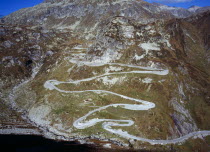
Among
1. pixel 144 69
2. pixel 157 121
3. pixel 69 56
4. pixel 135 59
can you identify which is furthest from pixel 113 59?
pixel 157 121

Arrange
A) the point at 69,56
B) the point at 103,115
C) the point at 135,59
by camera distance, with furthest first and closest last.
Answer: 1. the point at 69,56
2. the point at 135,59
3. the point at 103,115

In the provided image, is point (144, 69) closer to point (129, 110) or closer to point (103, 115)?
point (129, 110)

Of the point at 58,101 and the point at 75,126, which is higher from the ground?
the point at 58,101

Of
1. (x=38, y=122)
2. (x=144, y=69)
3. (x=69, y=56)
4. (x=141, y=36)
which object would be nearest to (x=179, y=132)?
(x=144, y=69)

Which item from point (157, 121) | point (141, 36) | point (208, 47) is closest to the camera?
point (157, 121)

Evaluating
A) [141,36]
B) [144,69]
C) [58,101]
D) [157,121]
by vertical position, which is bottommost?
[157,121]

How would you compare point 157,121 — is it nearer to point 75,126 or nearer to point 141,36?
point 75,126

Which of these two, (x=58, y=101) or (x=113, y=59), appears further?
(x=113, y=59)
